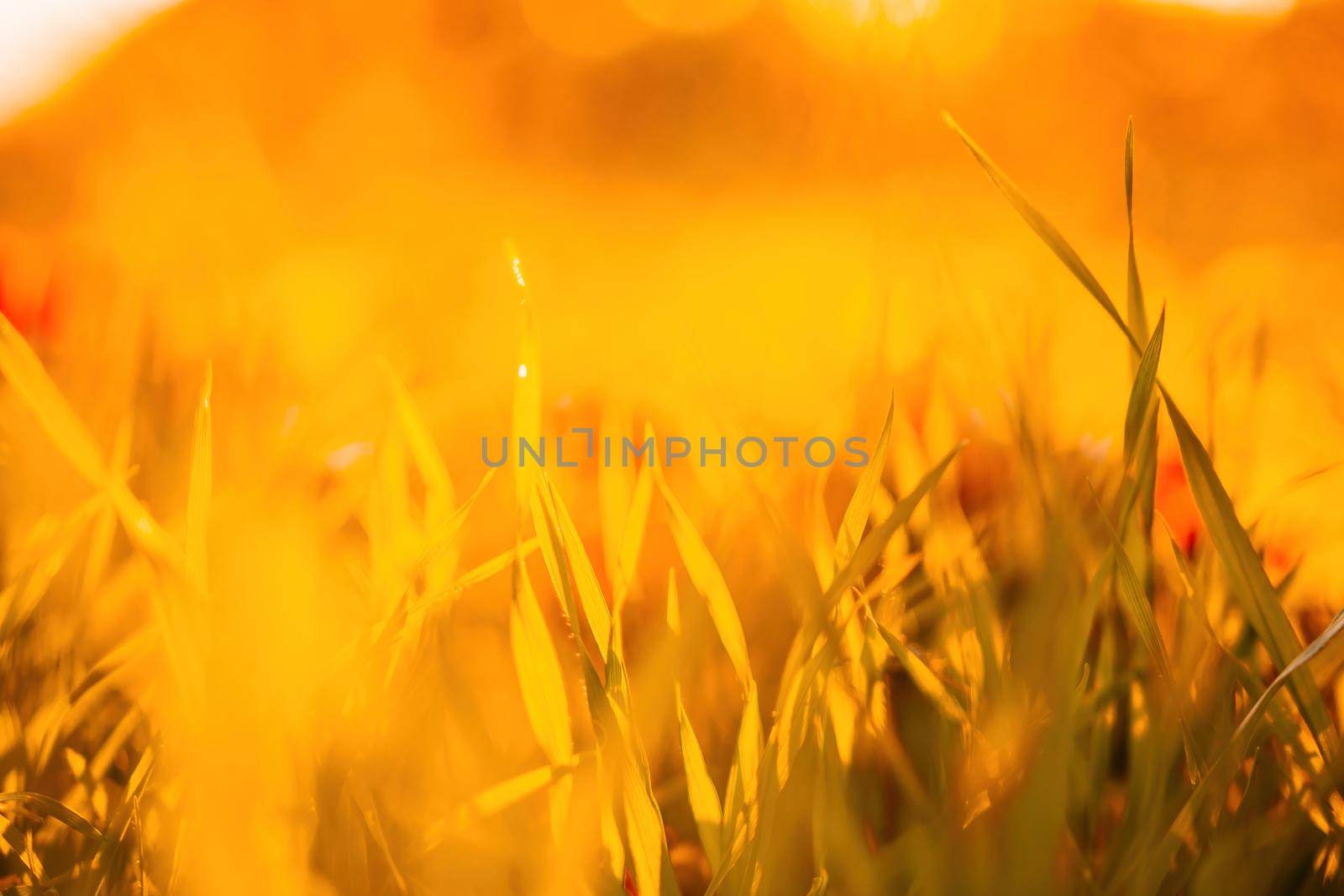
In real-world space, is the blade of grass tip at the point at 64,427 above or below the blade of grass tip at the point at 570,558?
above

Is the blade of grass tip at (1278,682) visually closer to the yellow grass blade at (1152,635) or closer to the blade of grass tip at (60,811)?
the yellow grass blade at (1152,635)

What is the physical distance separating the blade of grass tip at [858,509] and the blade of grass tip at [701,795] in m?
0.05

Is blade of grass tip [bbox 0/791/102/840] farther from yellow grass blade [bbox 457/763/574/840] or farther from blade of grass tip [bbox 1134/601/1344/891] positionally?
blade of grass tip [bbox 1134/601/1344/891]

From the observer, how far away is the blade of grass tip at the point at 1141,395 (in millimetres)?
187

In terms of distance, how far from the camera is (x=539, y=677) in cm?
20

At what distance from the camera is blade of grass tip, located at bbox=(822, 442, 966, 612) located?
17 centimetres

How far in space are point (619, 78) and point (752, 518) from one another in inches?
13.2

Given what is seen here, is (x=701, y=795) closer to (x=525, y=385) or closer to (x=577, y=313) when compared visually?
(x=525, y=385)

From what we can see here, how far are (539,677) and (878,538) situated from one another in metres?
0.08

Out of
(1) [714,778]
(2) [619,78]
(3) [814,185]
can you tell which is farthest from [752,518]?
(2) [619,78]

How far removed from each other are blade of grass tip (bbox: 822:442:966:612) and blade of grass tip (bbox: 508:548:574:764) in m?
0.07

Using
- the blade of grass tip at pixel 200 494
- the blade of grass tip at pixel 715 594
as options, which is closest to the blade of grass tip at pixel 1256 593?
the blade of grass tip at pixel 715 594

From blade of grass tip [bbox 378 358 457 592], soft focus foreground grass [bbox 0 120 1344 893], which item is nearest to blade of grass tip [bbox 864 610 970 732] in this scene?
soft focus foreground grass [bbox 0 120 1344 893]

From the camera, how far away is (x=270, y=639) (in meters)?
0.21
